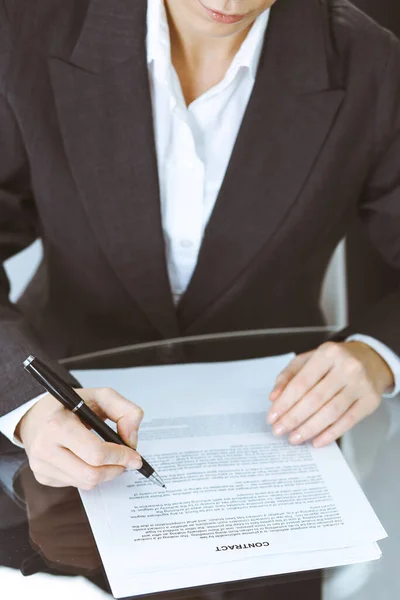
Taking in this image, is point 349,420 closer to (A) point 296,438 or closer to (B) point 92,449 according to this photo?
(A) point 296,438

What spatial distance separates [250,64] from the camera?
1.10 m

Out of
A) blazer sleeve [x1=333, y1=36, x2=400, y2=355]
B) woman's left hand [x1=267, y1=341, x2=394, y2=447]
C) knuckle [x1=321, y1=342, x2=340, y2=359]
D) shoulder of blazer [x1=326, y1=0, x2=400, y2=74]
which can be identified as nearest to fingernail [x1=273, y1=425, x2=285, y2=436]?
woman's left hand [x1=267, y1=341, x2=394, y2=447]

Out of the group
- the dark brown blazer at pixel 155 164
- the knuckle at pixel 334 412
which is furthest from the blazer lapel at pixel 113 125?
the knuckle at pixel 334 412

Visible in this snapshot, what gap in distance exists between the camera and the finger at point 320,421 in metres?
0.97

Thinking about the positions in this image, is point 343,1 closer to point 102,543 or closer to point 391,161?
point 391,161

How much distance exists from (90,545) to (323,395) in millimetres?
318

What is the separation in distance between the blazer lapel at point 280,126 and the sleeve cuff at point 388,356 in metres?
0.20

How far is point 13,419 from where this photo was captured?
0.95 metres

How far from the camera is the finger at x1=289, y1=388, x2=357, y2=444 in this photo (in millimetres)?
972

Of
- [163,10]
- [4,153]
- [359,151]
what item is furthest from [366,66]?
[4,153]

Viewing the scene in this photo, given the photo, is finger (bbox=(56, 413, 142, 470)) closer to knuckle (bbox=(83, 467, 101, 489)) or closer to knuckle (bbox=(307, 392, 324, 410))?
knuckle (bbox=(83, 467, 101, 489))

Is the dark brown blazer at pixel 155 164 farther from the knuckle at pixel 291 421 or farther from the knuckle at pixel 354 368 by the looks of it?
the knuckle at pixel 291 421

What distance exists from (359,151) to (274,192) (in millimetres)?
A: 133

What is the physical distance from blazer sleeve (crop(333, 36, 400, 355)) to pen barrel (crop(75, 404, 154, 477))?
379 millimetres
